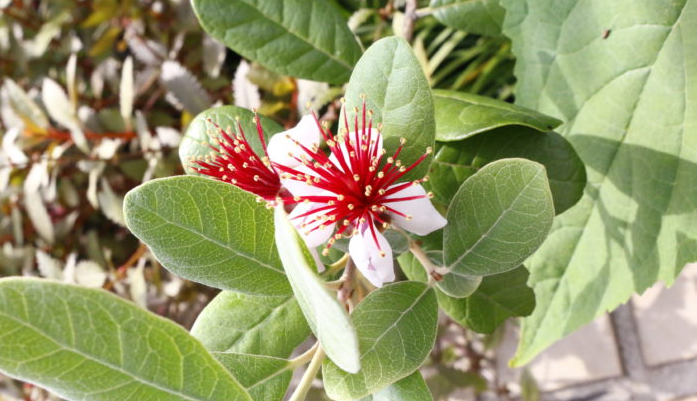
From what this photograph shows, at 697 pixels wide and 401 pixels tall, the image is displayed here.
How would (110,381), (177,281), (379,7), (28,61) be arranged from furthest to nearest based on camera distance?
(28,61)
(177,281)
(379,7)
(110,381)

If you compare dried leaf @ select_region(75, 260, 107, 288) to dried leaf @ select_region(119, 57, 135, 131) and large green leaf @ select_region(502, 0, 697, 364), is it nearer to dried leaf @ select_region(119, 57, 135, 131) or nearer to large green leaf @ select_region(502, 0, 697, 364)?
dried leaf @ select_region(119, 57, 135, 131)

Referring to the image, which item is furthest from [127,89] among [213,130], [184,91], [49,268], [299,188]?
[299,188]

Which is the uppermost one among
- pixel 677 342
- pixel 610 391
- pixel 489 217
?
pixel 489 217

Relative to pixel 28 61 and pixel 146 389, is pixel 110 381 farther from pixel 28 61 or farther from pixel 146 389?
pixel 28 61

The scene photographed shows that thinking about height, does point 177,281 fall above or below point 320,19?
below

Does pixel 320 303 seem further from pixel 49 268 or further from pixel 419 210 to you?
pixel 49 268

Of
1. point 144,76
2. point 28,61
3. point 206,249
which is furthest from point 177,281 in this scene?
point 206,249
